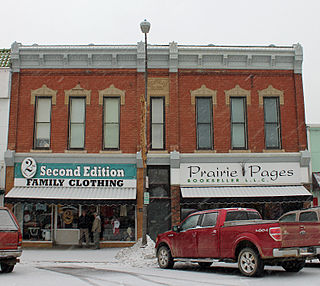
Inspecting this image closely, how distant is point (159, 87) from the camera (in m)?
20.9

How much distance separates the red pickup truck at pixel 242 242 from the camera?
33.1 feet

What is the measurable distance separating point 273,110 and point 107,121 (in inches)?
327

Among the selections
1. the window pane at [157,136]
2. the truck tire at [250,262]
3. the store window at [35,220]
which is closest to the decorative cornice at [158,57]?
the window pane at [157,136]

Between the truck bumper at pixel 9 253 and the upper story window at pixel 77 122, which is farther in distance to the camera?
the upper story window at pixel 77 122

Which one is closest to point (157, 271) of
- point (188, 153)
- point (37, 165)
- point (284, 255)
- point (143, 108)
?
point (284, 255)

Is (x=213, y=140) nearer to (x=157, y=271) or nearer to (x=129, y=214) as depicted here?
(x=129, y=214)

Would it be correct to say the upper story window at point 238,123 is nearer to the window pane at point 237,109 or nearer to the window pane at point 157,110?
the window pane at point 237,109

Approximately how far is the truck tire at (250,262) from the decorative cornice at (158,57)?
40.1ft

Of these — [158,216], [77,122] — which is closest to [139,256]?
[158,216]

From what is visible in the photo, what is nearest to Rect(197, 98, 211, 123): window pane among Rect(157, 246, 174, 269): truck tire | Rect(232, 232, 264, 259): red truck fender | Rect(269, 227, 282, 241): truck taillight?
Rect(157, 246, 174, 269): truck tire

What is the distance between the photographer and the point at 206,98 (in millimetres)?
21094

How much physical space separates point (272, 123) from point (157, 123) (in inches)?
226

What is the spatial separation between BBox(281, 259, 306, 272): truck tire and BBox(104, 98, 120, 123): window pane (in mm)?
11722

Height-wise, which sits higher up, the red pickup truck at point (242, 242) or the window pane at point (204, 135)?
the window pane at point (204, 135)
